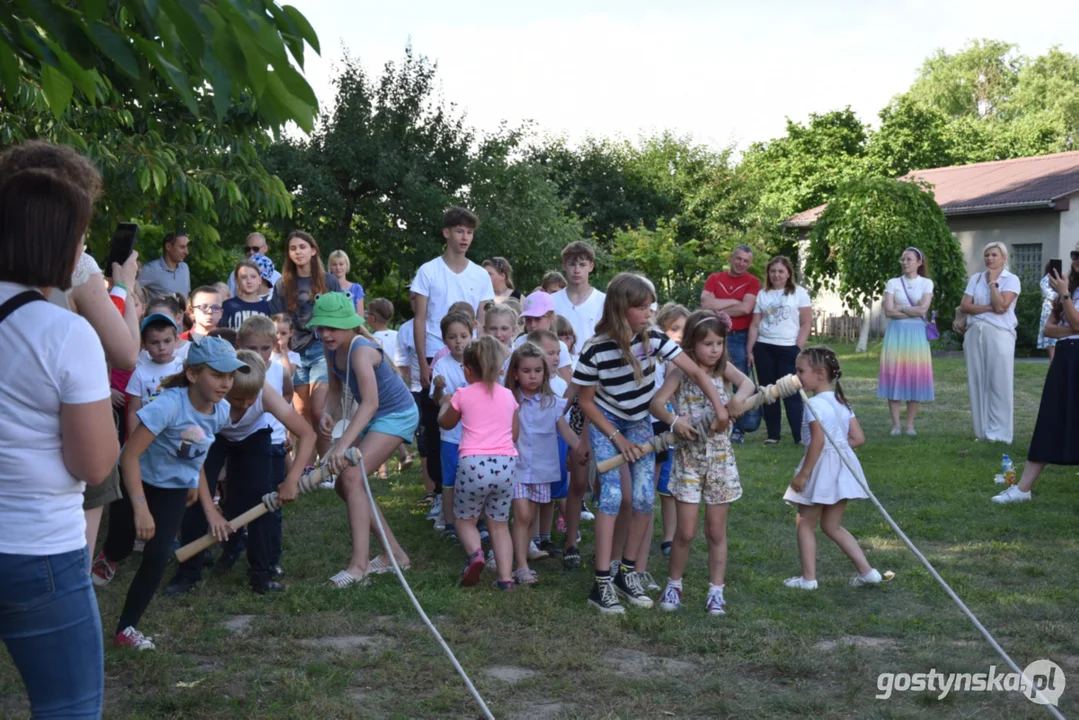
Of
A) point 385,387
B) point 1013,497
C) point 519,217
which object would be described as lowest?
point 1013,497

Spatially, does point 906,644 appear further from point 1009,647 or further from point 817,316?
point 817,316

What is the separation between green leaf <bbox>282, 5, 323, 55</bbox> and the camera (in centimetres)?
286

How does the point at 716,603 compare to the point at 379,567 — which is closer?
the point at 716,603

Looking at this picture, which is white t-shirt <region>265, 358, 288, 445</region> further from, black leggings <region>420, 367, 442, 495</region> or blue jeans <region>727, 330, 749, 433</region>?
blue jeans <region>727, 330, 749, 433</region>

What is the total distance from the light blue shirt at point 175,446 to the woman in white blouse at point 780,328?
7219 mm

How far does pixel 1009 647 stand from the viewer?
4777mm

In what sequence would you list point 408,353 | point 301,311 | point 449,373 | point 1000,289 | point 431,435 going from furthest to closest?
point 1000,289
point 408,353
point 301,311
point 431,435
point 449,373

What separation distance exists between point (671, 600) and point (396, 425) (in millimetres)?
1815

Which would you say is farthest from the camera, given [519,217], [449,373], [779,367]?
[519,217]

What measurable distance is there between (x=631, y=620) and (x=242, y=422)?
7.76ft

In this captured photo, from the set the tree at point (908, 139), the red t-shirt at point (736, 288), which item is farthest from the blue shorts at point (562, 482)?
the tree at point (908, 139)

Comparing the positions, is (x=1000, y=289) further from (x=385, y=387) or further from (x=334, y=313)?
(x=334, y=313)

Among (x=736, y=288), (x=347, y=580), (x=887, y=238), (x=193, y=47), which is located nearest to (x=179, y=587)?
(x=347, y=580)

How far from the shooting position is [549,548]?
6.89 metres
